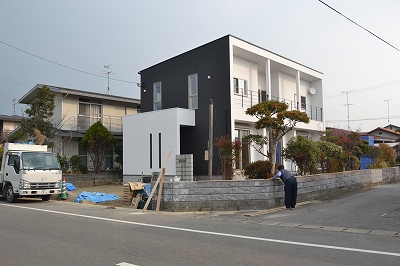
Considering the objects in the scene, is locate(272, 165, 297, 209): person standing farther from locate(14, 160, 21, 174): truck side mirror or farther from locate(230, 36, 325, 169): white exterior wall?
locate(14, 160, 21, 174): truck side mirror

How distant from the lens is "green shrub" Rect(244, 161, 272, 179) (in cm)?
1462

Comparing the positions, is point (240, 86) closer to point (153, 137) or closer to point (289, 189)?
point (153, 137)

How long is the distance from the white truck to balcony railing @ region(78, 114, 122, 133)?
10871 millimetres

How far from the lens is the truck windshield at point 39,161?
51.7 ft

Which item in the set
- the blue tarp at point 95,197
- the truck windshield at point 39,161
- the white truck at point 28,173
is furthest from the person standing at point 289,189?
the truck windshield at point 39,161

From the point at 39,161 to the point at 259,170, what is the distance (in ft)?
31.8

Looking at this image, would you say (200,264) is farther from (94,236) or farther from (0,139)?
(0,139)

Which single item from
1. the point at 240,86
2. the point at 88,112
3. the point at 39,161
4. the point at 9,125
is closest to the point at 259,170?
the point at 240,86

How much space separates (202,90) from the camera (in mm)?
20812

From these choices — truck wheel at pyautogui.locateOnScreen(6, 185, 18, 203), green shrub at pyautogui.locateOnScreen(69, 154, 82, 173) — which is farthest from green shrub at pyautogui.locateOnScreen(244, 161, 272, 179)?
green shrub at pyautogui.locateOnScreen(69, 154, 82, 173)

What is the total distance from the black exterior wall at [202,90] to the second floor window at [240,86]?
1557 millimetres

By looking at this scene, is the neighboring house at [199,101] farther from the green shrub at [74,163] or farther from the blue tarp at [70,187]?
the green shrub at [74,163]

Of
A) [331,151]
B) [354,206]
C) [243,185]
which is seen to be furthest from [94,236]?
[331,151]

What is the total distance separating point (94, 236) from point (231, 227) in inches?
137
